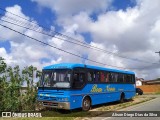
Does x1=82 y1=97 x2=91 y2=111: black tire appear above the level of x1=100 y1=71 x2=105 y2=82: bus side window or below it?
below

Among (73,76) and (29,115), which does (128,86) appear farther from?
(29,115)

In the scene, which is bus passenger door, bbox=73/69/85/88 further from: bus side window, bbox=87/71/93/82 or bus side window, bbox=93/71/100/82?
bus side window, bbox=93/71/100/82

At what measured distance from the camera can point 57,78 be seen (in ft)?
53.8

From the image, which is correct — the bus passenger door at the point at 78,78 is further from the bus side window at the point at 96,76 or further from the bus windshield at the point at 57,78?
the bus side window at the point at 96,76

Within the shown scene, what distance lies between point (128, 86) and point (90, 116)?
11.1m

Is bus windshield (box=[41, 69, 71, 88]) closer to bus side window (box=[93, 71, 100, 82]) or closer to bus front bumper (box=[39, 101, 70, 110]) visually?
bus front bumper (box=[39, 101, 70, 110])

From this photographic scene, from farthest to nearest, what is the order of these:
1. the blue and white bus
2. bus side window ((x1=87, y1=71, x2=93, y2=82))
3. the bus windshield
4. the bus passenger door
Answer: bus side window ((x1=87, y1=71, x2=93, y2=82)), the bus passenger door, the bus windshield, the blue and white bus

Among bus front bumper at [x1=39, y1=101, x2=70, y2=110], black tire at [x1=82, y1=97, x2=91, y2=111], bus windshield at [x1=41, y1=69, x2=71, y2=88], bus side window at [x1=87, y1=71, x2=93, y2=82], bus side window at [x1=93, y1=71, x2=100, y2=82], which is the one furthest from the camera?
bus side window at [x1=93, y1=71, x2=100, y2=82]

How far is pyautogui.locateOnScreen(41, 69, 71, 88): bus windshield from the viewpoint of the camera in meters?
16.0

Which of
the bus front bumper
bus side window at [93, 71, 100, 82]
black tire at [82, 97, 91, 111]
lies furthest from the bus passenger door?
bus side window at [93, 71, 100, 82]

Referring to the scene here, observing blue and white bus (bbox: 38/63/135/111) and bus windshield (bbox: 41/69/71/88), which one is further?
bus windshield (bbox: 41/69/71/88)

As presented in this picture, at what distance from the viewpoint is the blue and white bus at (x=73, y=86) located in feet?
51.9

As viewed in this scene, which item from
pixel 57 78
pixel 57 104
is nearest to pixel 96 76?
pixel 57 78

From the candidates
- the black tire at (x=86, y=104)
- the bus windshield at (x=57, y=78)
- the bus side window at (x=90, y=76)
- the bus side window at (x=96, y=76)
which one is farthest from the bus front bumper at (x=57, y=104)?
the bus side window at (x=96, y=76)
